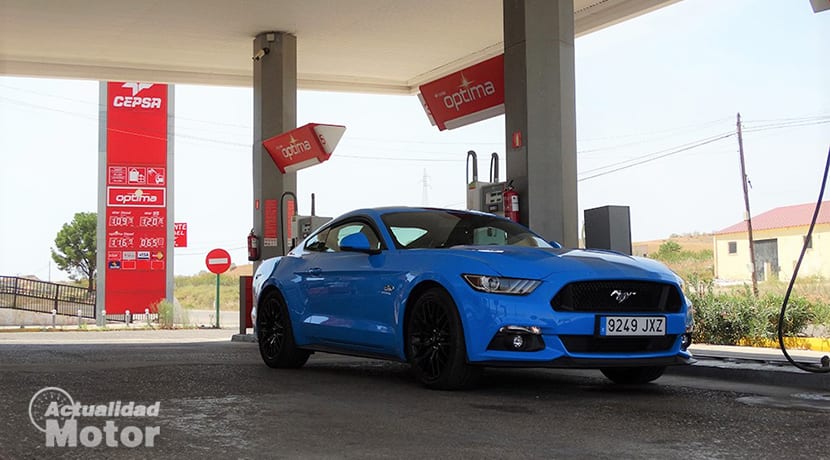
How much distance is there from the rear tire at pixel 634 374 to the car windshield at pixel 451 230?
3.59 feet

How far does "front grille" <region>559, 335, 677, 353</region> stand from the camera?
5.79 m

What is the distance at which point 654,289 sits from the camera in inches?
242

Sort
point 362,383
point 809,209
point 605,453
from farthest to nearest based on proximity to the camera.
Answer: point 809,209, point 362,383, point 605,453

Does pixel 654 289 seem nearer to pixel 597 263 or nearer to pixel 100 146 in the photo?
pixel 597 263

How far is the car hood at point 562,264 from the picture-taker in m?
5.89

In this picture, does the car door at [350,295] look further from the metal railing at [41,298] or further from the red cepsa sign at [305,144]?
the metal railing at [41,298]

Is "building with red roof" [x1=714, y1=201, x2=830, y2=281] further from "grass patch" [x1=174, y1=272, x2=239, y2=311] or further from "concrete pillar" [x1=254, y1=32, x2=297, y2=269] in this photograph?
"concrete pillar" [x1=254, y1=32, x2=297, y2=269]

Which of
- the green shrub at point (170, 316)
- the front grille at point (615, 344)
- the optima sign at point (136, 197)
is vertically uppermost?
the optima sign at point (136, 197)

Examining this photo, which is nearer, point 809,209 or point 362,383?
point 362,383

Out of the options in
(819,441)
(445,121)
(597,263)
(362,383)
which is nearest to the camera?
(819,441)

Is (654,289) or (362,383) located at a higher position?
(654,289)

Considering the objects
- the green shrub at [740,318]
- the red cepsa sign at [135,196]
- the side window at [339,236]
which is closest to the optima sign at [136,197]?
the red cepsa sign at [135,196]

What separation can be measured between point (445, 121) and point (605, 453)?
904 centimetres

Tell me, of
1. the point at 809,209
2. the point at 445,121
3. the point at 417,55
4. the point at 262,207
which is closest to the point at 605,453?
the point at 445,121
